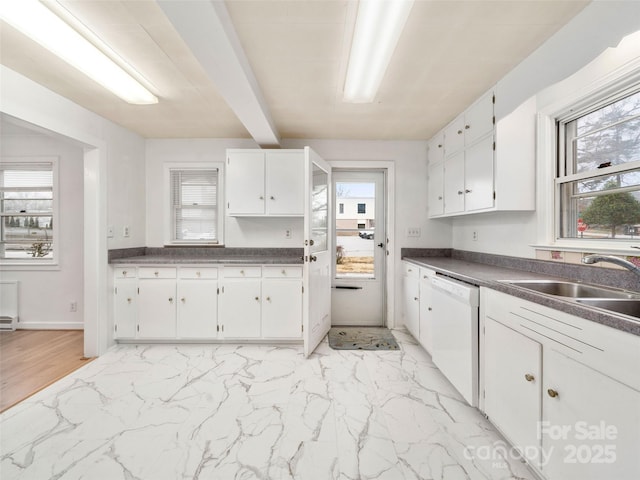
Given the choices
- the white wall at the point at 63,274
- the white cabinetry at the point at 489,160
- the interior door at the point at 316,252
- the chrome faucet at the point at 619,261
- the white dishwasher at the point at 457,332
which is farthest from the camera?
the white wall at the point at 63,274

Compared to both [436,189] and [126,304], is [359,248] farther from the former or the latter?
[126,304]

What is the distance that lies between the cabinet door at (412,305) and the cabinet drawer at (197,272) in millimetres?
2136

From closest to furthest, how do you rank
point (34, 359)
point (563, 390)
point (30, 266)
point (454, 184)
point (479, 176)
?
1. point (563, 390)
2. point (479, 176)
3. point (34, 359)
4. point (454, 184)
5. point (30, 266)

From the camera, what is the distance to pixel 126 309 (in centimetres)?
297

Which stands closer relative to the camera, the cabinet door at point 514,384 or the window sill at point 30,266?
the cabinet door at point 514,384

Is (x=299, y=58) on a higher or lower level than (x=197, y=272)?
higher

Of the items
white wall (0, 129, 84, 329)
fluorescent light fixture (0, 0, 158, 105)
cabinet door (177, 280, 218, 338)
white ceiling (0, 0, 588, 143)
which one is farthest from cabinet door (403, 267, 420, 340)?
white wall (0, 129, 84, 329)

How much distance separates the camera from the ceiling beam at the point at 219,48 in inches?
51.8

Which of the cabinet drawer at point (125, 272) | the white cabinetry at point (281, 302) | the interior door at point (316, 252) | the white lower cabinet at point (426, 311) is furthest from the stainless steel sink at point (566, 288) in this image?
the cabinet drawer at point (125, 272)

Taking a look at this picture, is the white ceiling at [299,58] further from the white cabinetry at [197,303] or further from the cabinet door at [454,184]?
the white cabinetry at [197,303]

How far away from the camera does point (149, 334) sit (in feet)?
9.78

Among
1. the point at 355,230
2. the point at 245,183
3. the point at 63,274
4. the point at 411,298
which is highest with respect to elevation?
the point at 245,183

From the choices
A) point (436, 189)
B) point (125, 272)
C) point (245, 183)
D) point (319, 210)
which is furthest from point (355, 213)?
point (125, 272)

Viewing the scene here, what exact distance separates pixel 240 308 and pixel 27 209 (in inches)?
121
